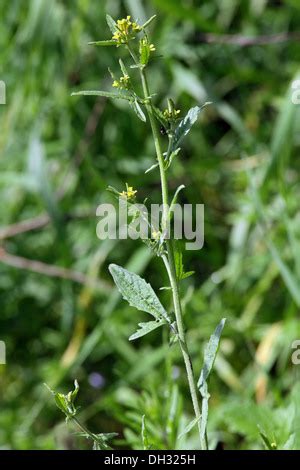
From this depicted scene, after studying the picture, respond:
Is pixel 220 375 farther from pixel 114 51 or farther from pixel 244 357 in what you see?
pixel 114 51

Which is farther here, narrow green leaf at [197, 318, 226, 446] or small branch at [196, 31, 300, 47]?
small branch at [196, 31, 300, 47]

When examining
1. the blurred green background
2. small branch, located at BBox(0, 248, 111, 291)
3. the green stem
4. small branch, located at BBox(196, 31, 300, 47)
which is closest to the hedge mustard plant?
the green stem

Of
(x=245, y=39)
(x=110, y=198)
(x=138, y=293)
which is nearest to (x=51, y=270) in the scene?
(x=110, y=198)

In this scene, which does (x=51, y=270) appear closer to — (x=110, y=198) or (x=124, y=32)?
(x=110, y=198)

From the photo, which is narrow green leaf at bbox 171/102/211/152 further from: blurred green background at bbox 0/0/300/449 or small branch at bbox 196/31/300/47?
small branch at bbox 196/31/300/47

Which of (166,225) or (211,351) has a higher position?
(166,225)

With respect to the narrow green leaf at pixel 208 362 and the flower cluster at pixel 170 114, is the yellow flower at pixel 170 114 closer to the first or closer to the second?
the flower cluster at pixel 170 114
